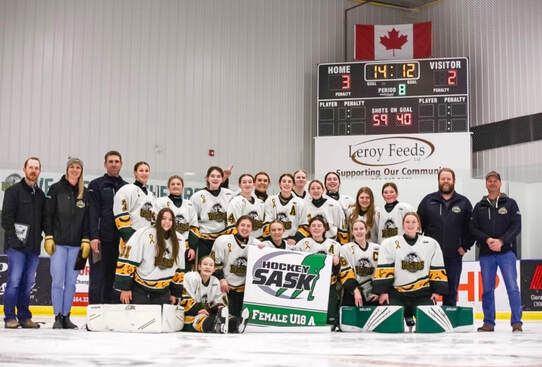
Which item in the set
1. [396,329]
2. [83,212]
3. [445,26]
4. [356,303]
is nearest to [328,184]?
[356,303]

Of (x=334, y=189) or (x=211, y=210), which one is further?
(x=334, y=189)

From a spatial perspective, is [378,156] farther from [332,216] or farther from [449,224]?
[449,224]

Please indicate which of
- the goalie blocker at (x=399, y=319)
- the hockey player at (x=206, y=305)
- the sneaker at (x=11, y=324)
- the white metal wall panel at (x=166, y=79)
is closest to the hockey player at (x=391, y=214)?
the goalie blocker at (x=399, y=319)

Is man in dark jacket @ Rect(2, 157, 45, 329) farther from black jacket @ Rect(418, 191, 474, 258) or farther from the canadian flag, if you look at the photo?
the canadian flag

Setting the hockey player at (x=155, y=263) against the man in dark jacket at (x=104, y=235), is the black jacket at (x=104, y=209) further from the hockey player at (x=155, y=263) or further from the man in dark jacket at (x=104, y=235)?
the hockey player at (x=155, y=263)

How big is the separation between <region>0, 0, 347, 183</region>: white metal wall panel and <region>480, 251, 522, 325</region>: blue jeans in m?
7.73

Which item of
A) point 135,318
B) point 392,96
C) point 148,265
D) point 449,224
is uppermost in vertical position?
point 392,96

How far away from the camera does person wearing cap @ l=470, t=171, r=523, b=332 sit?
607 cm

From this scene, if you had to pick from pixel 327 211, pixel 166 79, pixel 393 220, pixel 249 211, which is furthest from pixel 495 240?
pixel 166 79

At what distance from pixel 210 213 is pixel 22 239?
5.59 ft

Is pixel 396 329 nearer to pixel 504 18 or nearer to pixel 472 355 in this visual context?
pixel 472 355

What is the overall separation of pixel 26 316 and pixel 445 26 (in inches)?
458

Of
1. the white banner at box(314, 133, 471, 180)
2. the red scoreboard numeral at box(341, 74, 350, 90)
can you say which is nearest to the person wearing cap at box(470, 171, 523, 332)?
the white banner at box(314, 133, 471, 180)

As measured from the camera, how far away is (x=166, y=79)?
13180 millimetres
